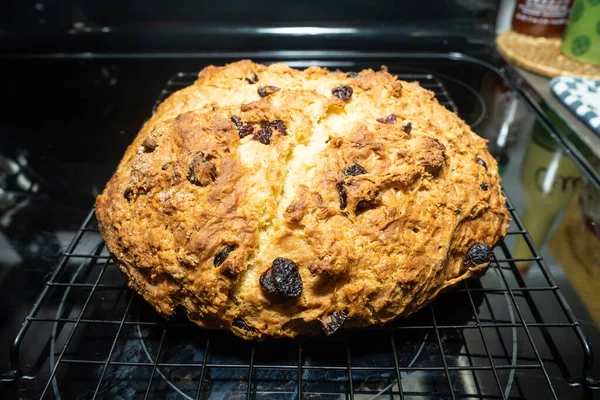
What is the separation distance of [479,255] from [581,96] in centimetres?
135

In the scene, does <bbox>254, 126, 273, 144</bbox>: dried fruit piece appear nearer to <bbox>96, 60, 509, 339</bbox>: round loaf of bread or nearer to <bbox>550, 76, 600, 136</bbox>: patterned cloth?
<bbox>96, 60, 509, 339</bbox>: round loaf of bread

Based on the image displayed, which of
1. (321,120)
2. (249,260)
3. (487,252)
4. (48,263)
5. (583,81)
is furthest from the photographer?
(583,81)

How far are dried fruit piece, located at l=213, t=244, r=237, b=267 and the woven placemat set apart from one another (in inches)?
82.7

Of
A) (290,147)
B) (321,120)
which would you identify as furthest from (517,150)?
(290,147)

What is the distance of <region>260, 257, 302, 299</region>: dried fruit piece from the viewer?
1.14 m

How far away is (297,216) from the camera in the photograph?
3.89 feet

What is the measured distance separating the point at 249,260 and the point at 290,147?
0.34 metres

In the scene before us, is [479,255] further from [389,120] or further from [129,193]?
[129,193]

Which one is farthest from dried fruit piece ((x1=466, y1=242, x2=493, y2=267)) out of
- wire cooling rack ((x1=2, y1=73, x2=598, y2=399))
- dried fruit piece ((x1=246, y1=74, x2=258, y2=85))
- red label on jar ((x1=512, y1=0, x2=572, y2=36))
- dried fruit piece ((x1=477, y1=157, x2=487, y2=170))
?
red label on jar ((x1=512, y1=0, x2=572, y2=36))

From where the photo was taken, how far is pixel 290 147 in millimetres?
1318

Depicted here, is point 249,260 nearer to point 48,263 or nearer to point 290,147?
point 290,147

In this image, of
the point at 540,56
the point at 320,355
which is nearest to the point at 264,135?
the point at 320,355

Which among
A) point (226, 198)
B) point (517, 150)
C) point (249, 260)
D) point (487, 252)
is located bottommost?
point (517, 150)

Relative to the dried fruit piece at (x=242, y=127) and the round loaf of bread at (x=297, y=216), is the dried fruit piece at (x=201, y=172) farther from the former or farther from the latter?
the dried fruit piece at (x=242, y=127)
